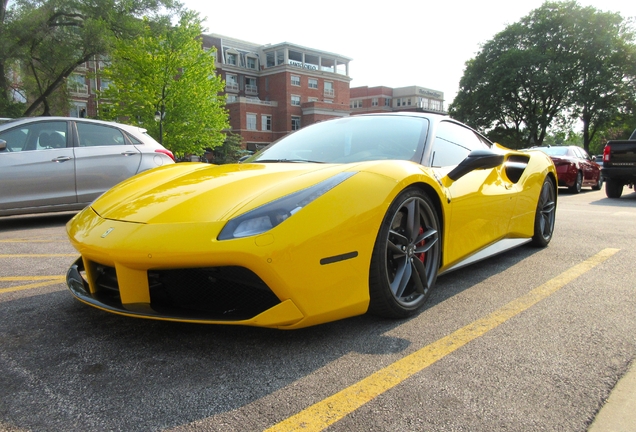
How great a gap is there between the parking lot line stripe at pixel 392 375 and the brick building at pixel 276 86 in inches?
1957

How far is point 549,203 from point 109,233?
158 inches

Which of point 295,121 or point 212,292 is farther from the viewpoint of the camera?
point 295,121

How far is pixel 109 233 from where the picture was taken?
2123 millimetres

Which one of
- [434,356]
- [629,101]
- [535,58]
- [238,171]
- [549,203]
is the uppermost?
[535,58]

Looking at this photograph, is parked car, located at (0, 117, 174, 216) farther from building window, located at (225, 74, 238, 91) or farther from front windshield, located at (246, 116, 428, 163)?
building window, located at (225, 74, 238, 91)

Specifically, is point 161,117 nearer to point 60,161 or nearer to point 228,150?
point 228,150

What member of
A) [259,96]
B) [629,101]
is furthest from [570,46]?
[259,96]

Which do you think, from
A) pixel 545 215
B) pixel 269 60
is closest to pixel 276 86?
pixel 269 60

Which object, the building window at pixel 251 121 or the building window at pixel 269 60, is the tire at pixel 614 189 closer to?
the building window at pixel 251 121

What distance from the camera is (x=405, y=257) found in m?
2.50

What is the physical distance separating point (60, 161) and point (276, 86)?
52.3 meters

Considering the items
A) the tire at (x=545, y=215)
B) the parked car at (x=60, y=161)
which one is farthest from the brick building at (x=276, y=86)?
the tire at (x=545, y=215)

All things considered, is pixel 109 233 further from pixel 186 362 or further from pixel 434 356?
pixel 434 356

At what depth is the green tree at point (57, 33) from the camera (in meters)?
20.6
